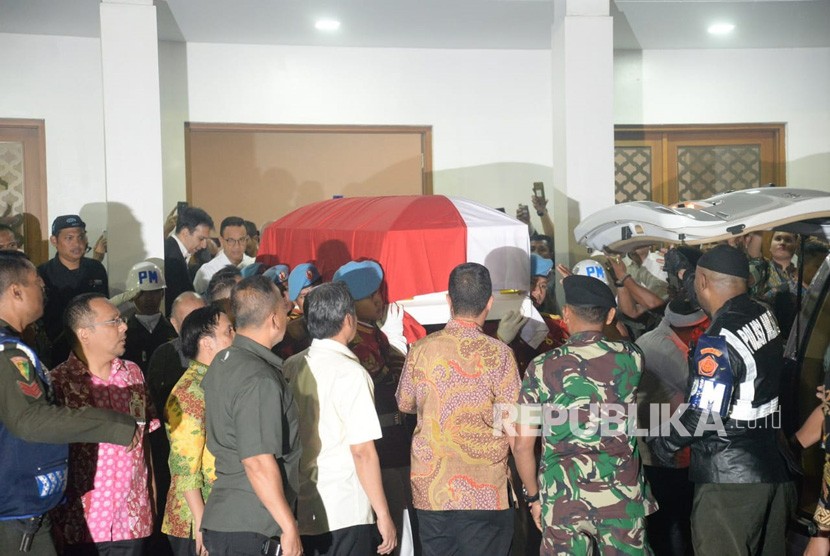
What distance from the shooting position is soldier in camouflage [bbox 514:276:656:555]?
2908mm

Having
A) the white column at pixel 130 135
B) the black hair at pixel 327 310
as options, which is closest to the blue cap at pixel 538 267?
the black hair at pixel 327 310

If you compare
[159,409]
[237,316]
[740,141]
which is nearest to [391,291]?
[159,409]

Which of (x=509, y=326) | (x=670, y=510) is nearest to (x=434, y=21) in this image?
(x=509, y=326)

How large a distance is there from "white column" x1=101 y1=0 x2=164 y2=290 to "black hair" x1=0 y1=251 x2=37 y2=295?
2817 millimetres

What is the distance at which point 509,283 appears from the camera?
4.39m

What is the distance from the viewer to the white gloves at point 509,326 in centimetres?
396

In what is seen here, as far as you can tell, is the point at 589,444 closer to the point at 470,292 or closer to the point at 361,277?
the point at 470,292

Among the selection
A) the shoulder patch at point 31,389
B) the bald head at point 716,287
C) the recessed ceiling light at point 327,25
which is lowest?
the shoulder patch at point 31,389

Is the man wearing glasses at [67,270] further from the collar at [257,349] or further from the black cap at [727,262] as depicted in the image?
the black cap at [727,262]

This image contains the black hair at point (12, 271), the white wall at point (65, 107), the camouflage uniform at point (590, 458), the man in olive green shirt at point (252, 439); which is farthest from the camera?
the white wall at point (65, 107)

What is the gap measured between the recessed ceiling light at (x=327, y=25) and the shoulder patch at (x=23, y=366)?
4.54 meters

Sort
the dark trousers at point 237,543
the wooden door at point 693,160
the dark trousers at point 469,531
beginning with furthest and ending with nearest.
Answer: the wooden door at point 693,160, the dark trousers at point 469,531, the dark trousers at point 237,543

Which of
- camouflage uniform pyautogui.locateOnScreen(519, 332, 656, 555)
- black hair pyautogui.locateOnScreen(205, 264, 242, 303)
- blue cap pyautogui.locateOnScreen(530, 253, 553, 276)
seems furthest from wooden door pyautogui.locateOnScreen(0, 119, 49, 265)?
camouflage uniform pyautogui.locateOnScreen(519, 332, 656, 555)

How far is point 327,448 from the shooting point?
2969 millimetres
